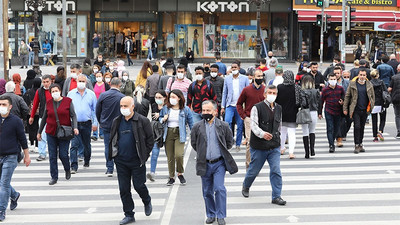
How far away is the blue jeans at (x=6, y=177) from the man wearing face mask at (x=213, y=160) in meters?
2.70

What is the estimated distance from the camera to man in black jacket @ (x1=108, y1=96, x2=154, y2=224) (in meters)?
10.5

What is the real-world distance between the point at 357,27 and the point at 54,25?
1813cm

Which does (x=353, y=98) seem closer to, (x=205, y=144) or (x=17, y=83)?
(x=205, y=144)

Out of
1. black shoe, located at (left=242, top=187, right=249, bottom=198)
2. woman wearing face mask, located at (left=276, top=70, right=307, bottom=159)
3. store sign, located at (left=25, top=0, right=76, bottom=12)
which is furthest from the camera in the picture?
store sign, located at (left=25, top=0, right=76, bottom=12)

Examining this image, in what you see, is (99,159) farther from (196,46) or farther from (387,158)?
(196,46)

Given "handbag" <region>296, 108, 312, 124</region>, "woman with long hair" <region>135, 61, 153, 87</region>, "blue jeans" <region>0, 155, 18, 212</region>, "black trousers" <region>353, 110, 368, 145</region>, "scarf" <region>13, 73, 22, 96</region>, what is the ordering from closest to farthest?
"blue jeans" <region>0, 155, 18, 212</region> < "handbag" <region>296, 108, 312, 124</region> < "scarf" <region>13, 73, 22, 96</region> < "black trousers" <region>353, 110, 368, 145</region> < "woman with long hair" <region>135, 61, 153, 87</region>

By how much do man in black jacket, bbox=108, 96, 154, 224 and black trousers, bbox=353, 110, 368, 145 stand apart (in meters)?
7.40

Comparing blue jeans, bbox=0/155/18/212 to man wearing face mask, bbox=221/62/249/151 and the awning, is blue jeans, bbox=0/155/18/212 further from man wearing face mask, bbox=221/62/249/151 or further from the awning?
the awning

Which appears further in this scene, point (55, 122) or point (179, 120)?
point (55, 122)

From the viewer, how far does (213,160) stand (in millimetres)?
10609

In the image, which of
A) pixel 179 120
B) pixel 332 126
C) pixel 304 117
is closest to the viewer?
pixel 179 120

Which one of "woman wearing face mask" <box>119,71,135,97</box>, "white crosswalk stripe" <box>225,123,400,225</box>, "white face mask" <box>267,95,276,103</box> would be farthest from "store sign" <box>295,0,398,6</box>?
"white face mask" <box>267,95,276,103</box>

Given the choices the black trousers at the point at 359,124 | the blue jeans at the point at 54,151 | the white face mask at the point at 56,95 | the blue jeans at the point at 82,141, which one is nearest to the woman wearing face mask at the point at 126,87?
the blue jeans at the point at 82,141

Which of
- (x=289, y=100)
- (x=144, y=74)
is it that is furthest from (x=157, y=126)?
(x=144, y=74)
